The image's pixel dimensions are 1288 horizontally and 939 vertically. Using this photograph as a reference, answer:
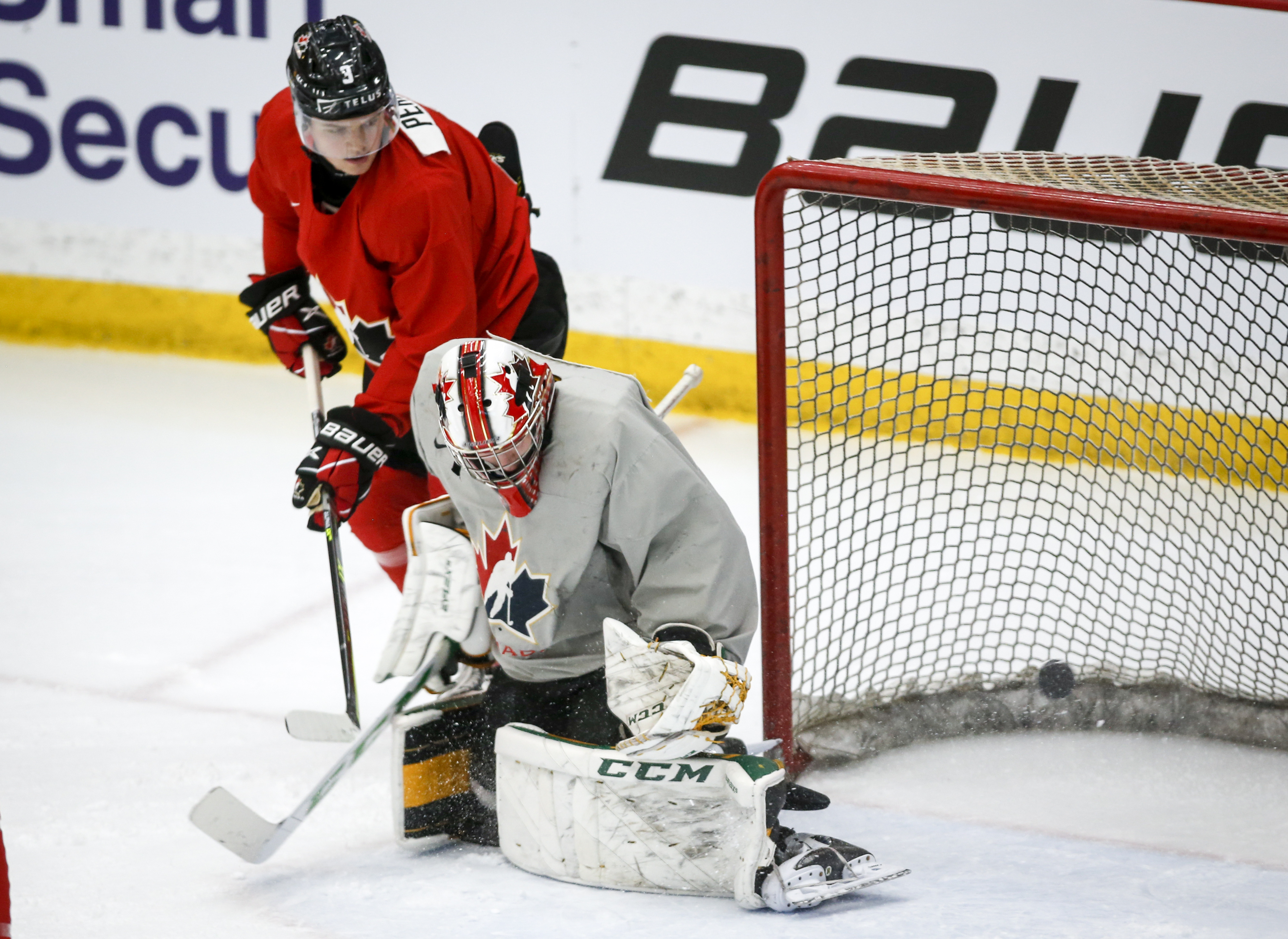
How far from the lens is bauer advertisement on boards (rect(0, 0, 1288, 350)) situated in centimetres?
348

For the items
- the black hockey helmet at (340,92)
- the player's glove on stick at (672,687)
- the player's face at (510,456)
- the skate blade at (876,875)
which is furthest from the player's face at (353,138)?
the skate blade at (876,875)

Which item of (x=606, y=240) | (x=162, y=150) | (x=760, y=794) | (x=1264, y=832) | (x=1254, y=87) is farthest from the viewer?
(x=162, y=150)

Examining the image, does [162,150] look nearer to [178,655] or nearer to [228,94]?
[228,94]

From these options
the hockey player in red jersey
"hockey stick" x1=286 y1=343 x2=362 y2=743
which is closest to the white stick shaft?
"hockey stick" x1=286 y1=343 x2=362 y2=743

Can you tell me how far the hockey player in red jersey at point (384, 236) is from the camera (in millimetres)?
2252

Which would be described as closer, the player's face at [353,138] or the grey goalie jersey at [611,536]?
the grey goalie jersey at [611,536]

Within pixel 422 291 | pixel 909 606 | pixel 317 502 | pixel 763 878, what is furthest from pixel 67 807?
pixel 909 606

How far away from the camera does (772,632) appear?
240 cm

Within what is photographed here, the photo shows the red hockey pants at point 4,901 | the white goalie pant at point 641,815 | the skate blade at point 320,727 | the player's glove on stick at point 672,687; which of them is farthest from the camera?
the skate blade at point 320,727

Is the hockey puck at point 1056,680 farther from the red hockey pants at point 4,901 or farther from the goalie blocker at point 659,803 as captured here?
the red hockey pants at point 4,901

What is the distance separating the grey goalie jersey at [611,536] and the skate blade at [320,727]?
16.4 inches

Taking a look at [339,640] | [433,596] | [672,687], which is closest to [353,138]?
[433,596]

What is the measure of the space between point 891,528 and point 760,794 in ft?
4.03

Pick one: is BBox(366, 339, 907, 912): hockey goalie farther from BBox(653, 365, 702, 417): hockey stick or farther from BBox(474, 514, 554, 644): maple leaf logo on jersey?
BBox(653, 365, 702, 417): hockey stick
